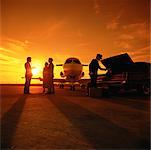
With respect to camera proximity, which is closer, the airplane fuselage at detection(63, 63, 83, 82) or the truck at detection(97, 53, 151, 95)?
the truck at detection(97, 53, 151, 95)

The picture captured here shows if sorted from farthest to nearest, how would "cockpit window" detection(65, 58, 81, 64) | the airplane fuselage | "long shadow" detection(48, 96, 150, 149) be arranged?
"cockpit window" detection(65, 58, 81, 64), the airplane fuselage, "long shadow" detection(48, 96, 150, 149)

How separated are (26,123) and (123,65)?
27.9 ft

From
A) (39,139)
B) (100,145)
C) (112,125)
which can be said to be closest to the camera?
(100,145)

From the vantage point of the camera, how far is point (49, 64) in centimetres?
1443

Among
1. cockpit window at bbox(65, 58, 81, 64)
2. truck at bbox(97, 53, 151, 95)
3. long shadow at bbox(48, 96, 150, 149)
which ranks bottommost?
long shadow at bbox(48, 96, 150, 149)

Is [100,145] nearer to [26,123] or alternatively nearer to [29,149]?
[29,149]

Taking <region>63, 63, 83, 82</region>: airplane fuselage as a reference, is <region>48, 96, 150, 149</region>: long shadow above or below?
below

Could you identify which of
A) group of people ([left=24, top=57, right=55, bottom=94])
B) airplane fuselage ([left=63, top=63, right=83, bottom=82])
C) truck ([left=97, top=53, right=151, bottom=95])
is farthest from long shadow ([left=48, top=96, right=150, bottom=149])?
airplane fuselage ([left=63, top=63, right=83, bottom=82])

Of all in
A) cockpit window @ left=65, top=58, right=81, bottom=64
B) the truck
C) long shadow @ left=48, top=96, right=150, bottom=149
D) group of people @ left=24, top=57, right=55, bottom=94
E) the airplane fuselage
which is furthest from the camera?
Result: cockpit window @ left=65, top=58, right=81, bottom=64

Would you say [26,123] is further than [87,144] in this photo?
Yes

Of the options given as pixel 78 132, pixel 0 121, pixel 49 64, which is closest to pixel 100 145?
pixel 78 132

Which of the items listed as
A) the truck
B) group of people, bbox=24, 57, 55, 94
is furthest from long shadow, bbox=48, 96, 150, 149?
group of people, bbox=24, 57, 55, 94

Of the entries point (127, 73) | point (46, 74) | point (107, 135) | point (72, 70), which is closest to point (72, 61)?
point (72, 70)

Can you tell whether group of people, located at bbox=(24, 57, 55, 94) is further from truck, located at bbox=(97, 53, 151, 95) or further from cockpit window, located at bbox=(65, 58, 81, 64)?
cockpit window, located at bbox=(65, 58, 81, 64)
